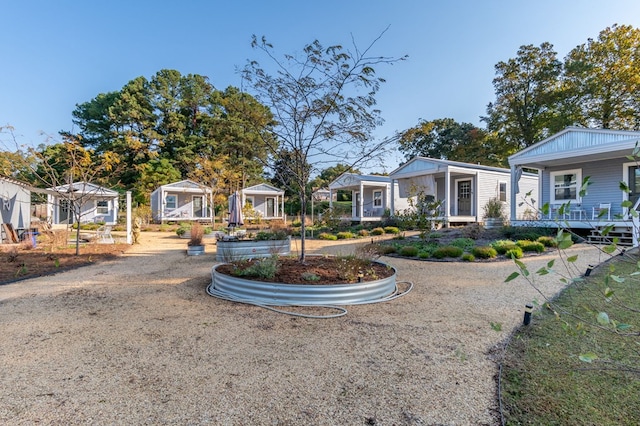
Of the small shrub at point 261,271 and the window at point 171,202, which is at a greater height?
the window at point 171,202

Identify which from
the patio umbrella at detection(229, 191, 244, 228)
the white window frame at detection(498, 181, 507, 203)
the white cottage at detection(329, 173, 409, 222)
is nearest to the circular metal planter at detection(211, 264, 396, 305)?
the patio umbrella at detection(229, 191, 244, 228)

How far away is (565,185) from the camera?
13281mm

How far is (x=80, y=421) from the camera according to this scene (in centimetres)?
206

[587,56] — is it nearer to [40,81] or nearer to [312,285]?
[312,285]

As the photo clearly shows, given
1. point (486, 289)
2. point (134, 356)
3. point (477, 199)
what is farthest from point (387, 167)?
point (477, 199)

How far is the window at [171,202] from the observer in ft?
85.6

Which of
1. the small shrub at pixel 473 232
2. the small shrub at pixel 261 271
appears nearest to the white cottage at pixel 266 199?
the small shrub at pixel 473 232

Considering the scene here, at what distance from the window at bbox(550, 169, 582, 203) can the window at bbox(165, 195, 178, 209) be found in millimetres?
25539

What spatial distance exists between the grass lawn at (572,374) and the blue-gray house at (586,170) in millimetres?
Answer: 8777

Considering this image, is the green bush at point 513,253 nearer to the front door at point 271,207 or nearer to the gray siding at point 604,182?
the gray siding at point 604,182

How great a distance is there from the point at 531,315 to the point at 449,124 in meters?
35.3

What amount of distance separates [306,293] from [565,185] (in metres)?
13.9

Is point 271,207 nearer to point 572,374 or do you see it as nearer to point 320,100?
point 320,100

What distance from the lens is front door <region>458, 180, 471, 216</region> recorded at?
18156mm
